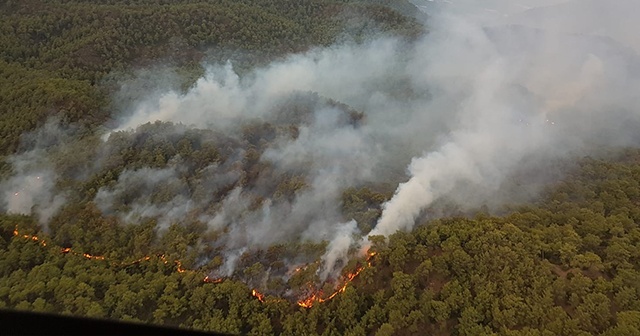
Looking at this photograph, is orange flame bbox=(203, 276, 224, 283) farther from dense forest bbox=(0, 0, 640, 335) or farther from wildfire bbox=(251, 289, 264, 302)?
wildfire bbox=(251, 289, 264, 302)

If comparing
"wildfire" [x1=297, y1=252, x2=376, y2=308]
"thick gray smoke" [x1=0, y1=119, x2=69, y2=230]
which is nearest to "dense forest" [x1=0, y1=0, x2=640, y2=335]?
"wildfire" [x1=297, y1=252, x2=376, y2=308]

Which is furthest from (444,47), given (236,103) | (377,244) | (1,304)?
(1,304)

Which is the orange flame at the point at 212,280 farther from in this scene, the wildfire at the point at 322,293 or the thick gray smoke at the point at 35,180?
the thick gray smoke at the point at 35,180

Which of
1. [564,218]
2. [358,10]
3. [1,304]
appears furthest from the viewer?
[358,10]

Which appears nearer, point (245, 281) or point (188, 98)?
point (245, 281)

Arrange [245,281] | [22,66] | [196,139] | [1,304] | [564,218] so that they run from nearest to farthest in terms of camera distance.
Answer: [1,304] < [245,281] < [564,218] < [196,139] < [22,66]

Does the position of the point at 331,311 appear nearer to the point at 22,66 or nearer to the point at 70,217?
the point at 70,217

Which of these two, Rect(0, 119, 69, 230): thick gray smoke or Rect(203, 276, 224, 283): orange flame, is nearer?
Rect(203, 276, 224, 283): orange flame
